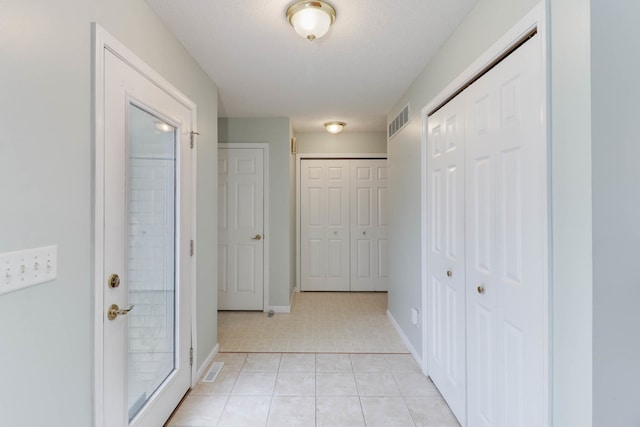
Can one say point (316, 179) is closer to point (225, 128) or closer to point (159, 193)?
point (225, 128)

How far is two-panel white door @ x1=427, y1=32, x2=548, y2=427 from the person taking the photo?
46.8 inches

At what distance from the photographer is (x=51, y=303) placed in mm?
1035

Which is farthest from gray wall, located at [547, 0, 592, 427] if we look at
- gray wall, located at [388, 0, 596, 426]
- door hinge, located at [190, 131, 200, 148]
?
door hinge, located at [190, 131, 200, 148]

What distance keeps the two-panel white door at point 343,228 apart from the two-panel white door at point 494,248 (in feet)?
8.41

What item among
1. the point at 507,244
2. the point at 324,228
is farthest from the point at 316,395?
the point at 324,228

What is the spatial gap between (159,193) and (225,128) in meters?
2.26

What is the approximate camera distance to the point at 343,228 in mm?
4770

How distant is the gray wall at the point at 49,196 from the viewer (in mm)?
899

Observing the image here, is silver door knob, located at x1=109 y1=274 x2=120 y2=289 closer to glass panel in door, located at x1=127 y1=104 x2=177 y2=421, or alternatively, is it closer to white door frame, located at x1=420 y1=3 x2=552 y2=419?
glass panel in door, located at x1=127 y1=104 x2=177 y2=421

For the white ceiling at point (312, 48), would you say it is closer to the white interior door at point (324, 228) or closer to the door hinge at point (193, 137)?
the door hinge at point (193, 137)

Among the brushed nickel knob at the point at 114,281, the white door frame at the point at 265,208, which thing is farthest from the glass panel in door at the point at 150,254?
the white door frame at the point at 265,208

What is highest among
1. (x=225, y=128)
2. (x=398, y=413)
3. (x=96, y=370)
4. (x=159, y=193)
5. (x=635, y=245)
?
(x=225, y=128)

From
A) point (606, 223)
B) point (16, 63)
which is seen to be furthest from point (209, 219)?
point (606, 223)

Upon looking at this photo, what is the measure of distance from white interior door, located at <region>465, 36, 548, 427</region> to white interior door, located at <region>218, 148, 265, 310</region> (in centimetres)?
266
